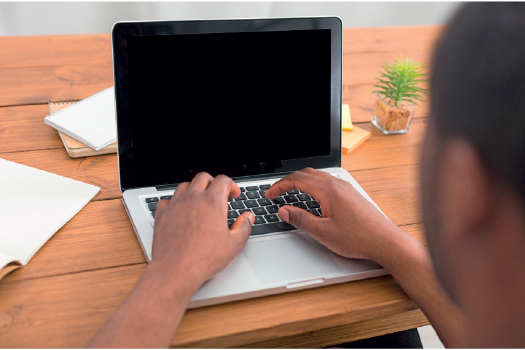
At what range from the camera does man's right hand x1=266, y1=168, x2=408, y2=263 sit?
24.1 inches

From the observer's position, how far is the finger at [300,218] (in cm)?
64

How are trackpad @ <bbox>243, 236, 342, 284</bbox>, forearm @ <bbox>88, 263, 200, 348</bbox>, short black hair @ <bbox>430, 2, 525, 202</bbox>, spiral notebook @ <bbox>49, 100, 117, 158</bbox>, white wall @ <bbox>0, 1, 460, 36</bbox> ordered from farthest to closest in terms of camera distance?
white wall @ <bbox>0, 1, 460, 36</bbox>
spiral notebook @ <bbox>49, 100, 117, 158</bbox>
trackpad @ <bbox>243, 236, 342, 284</bbox>
forearm @ <bbox>88, 263, 200, 348</bbox>
short black hair @ <bbox>430, 2, 525, 202</bbox>

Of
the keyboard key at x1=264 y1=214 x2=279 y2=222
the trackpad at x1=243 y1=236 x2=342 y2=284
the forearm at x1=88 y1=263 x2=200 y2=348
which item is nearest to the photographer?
the forearm at x1=88 y1=263 x2=200 y2=348

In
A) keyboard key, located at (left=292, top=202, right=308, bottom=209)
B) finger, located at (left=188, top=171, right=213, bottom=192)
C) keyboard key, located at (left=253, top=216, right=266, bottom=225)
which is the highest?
finger, located at (left=188, top=171, right=213, bottom=192)

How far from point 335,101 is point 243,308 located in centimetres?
42

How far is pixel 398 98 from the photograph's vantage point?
3.25 ft

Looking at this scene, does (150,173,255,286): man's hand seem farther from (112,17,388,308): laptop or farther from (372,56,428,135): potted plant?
(372,56,428,135): potted plant

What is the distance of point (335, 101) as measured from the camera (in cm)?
82

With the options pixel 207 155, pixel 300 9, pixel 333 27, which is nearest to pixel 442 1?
pixel 300 9

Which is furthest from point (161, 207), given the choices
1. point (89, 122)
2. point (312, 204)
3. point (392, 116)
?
point (392, 116)

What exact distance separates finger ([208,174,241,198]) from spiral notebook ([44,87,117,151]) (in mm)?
314

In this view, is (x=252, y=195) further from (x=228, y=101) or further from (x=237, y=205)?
(x=228, y=101)

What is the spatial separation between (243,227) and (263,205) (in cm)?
12

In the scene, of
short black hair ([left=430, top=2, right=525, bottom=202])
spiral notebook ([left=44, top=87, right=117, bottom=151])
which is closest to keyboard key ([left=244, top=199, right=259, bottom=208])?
spiral notebook ([left=44, top=87, right=117, bottom=151])
